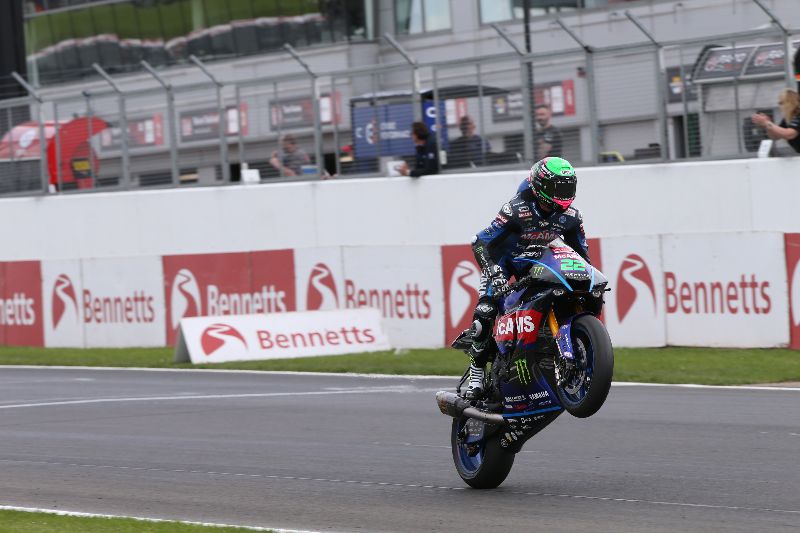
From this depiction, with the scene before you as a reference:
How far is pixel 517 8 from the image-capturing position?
41.1 meters

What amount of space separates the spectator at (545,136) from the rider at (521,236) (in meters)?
12.3

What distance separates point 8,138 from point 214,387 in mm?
12509

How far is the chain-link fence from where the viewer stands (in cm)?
1959

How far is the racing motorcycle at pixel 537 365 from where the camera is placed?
26.8 feet

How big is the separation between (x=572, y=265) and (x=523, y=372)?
0.74 meters

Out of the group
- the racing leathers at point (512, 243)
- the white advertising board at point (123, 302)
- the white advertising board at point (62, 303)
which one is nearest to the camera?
the racing leathers at point (512, 243)

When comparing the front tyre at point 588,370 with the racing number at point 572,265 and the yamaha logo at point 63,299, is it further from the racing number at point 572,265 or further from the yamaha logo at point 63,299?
the yamaha logo at point 63,299

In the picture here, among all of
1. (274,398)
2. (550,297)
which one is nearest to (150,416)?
(274,398)

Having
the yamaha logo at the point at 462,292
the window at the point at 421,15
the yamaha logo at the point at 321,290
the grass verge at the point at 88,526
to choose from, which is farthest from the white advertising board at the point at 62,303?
the window at the point at 421,15

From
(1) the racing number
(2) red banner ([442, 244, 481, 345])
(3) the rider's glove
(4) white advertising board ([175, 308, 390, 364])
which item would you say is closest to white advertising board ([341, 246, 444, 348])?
(2) red banner ([442, 244, 481, 345])

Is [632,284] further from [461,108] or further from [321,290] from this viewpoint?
[321,290]

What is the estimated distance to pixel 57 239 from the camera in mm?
27125

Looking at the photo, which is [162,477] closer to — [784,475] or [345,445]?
[345,445]

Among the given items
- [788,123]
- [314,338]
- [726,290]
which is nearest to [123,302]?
[314,338]
